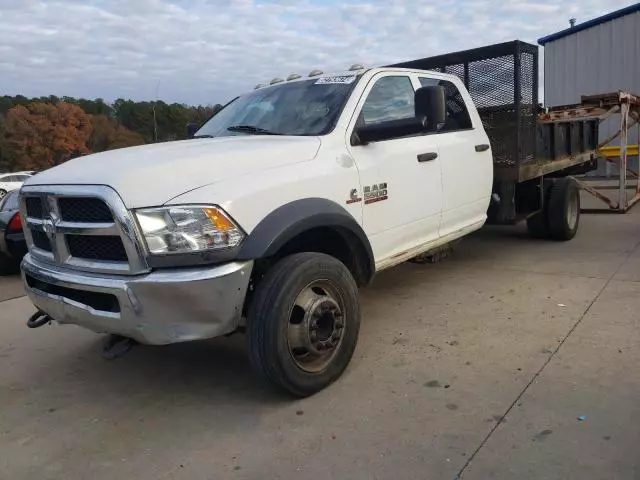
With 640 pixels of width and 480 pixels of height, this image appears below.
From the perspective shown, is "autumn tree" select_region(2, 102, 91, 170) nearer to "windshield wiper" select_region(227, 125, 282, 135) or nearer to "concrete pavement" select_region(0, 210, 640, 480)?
"windshield wiper" select_region(227, 125, 282, 135)

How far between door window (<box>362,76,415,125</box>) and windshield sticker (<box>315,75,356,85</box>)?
176 mm

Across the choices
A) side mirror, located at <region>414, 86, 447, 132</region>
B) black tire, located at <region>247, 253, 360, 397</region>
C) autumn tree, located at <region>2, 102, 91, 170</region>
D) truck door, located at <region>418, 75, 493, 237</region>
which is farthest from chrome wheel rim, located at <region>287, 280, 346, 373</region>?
autumn tree, located at <region>2, 102, 91, 170</region>

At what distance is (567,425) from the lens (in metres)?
2.99

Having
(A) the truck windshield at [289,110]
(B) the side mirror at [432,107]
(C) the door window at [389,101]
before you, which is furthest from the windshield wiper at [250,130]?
(B) the side mirror at [432,107]

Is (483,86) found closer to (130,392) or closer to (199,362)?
(199,362)

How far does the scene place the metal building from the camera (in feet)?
56.5

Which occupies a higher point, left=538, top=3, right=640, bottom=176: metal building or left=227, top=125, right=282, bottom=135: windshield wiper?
left=538, top=3, right=640, bottom=176: metal building

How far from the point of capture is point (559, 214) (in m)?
7.37

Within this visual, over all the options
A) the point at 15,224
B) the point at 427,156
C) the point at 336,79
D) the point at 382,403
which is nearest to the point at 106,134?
the point at 15,224

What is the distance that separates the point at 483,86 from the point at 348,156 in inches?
125

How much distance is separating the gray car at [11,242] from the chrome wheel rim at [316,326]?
217 inches

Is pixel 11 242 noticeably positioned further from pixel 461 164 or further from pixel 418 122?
pixel 418 122

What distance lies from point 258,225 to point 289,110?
151 centimetres

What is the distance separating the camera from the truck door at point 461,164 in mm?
4949
